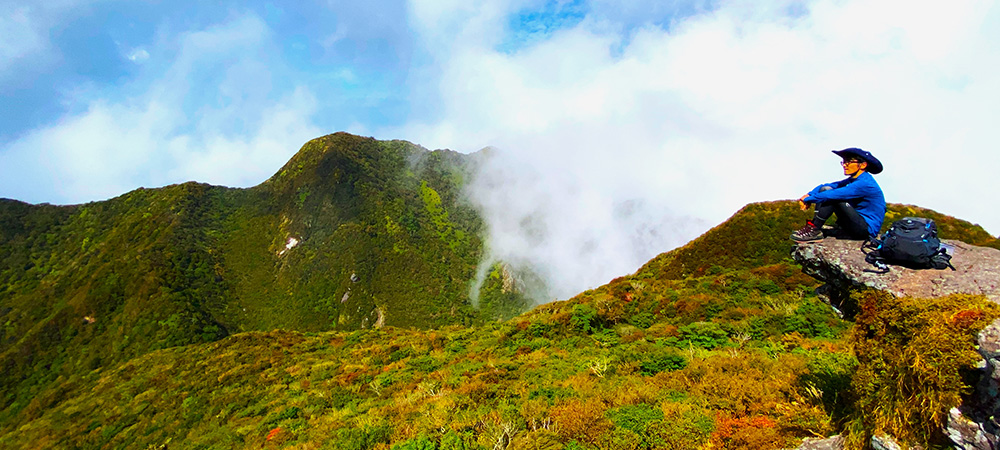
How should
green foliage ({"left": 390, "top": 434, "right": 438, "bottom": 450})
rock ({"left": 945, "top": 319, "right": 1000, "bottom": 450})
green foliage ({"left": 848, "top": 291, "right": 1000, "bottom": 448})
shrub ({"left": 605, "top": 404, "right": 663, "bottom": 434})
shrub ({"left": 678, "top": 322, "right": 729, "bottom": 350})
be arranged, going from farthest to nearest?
shrub ({"left": 678, "top": 322, "right": 729, "bottom": 350}), green foliage ({"left": 390, "top": 434, "right": 438, "bottom": 450}), shrub ({"left": 605, "top": 404, "right": 663, "bottom": 434}), green foliage ({"left": 848, "top": 291, "right": 1000, "bottom": 448}), rock ({"left": 945, "top": 319, "right": 1000, "bottom": 450})

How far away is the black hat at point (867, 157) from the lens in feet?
21.6

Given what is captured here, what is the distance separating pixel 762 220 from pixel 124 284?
530ft

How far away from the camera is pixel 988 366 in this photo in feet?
12.4

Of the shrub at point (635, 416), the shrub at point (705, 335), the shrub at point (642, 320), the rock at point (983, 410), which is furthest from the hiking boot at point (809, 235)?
the shrub at point (642, 320)

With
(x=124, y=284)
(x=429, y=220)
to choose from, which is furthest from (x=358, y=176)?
(x=124, y=284)

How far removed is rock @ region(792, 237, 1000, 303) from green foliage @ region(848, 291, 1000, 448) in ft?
1.04

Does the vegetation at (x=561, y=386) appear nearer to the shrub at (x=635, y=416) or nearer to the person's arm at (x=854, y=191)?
the shrub at (x=635, y=416)

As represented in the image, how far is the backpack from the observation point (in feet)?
18.0

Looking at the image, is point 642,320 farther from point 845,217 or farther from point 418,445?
point 418,445

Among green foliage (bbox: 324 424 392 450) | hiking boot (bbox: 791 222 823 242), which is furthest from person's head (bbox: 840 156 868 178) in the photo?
green foliage (bbox: 324 424 392 450)

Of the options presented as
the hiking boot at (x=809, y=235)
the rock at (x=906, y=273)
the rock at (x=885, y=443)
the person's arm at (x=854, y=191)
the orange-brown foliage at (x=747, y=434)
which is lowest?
the orange-brown foliage at (x=747, y=434)

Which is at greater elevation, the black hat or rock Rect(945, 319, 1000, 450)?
the black hat

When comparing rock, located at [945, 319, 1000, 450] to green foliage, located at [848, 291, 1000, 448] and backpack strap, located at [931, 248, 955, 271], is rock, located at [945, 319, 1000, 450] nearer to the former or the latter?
green foliage, located at [848, 291, 1000, 448]

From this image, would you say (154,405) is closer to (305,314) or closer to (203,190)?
(305,314)
